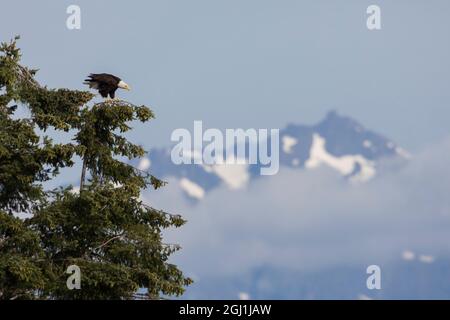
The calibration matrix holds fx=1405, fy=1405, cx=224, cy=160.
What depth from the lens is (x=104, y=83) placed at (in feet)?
125

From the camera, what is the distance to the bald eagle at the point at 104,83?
37938 millimetres

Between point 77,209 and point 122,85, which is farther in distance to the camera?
point 122,85

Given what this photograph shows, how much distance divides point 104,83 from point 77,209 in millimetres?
5733

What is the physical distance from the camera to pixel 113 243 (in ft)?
111

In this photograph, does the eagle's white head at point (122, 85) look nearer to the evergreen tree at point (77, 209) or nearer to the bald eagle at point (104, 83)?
the bald eagle at point (104, 83)

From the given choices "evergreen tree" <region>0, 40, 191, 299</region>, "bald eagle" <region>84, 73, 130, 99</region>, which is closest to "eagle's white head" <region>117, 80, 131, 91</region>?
"bald eagle" <region>84, 73, 130, 99</region>

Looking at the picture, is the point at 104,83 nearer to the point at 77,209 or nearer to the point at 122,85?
the point at 122,85

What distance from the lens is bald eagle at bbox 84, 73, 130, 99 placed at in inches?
1494

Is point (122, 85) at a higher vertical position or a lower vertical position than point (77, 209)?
higher

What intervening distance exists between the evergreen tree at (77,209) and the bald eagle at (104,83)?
3234mm

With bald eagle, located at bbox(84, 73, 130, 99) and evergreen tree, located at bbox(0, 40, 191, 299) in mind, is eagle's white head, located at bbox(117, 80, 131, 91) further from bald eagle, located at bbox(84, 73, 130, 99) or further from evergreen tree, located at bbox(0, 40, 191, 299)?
evergreen tree, located at bbox(0, 40, 191, 299)

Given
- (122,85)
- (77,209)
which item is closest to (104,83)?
(122,85)
